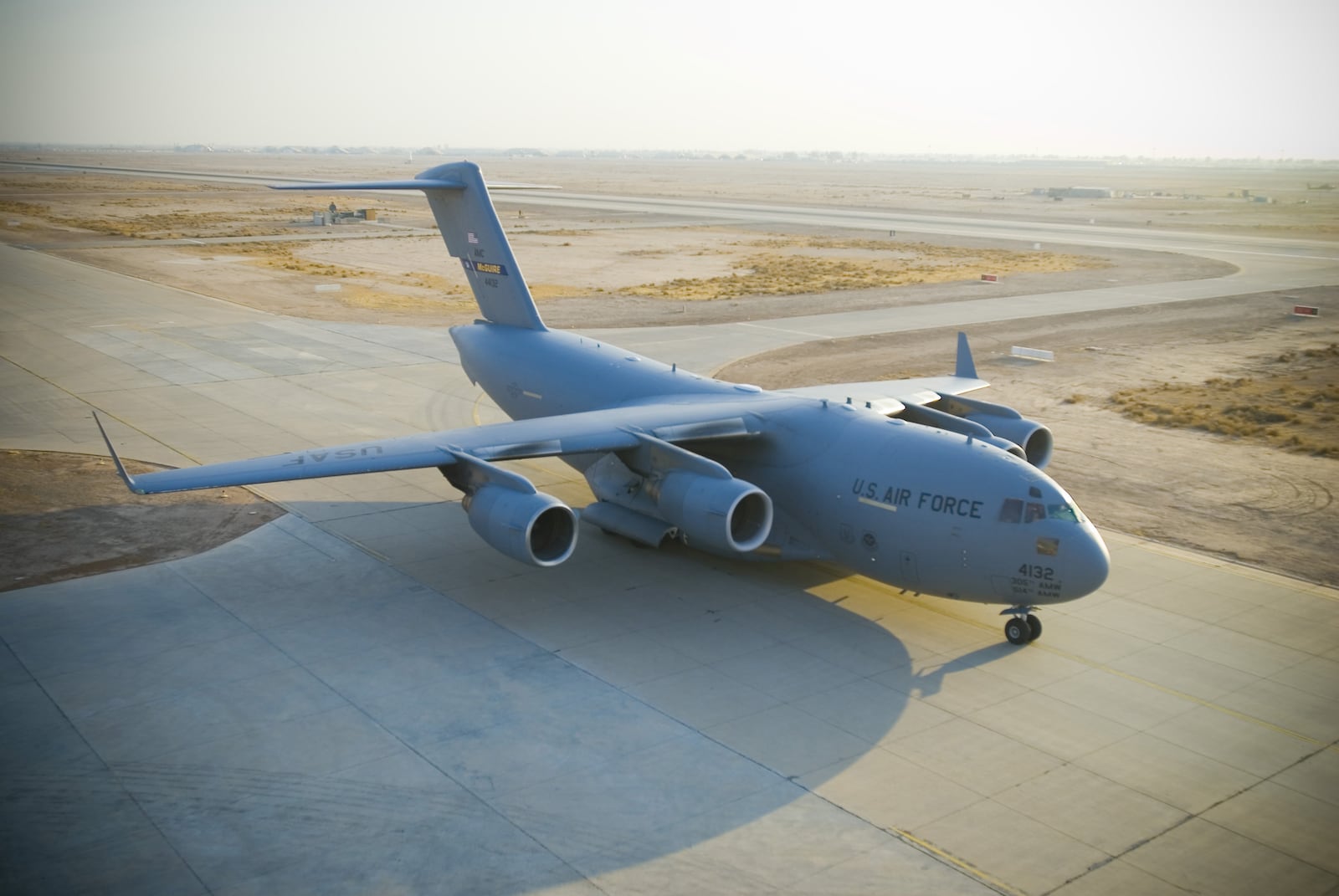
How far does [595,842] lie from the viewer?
38.8 ft

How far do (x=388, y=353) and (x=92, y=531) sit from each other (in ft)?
62.6

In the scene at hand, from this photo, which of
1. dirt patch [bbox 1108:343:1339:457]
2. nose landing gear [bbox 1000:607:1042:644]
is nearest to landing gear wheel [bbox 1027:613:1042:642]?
nose landing gear [bbox 1000:607:1042:644]

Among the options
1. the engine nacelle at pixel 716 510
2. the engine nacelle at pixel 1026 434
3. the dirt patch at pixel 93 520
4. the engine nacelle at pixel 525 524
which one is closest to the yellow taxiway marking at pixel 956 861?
the engine nacelle at pixel 716 510

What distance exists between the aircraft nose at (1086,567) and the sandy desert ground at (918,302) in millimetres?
7258

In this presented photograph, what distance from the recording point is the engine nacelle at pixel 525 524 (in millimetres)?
16750

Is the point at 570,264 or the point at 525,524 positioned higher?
the point at 570,264

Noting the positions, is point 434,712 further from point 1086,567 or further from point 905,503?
point 1086,567

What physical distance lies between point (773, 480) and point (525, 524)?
5136 mm

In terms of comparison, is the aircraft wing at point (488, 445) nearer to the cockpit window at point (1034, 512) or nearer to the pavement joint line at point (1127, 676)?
the pavement joint line at point (1127, 676)

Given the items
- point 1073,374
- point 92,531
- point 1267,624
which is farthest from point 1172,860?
point 1073,374

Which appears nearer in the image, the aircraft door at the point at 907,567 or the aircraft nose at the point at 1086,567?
the aircraft nose at the point at 1086,567

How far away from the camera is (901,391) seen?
2472 centimetres

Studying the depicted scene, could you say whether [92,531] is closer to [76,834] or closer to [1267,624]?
[76,834]

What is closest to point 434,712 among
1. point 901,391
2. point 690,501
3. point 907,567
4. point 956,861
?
point 690,501
